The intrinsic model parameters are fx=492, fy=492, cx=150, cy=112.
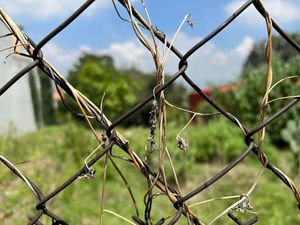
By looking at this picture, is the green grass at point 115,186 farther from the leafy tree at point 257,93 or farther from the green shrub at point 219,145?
the leafy tree at point 257,93

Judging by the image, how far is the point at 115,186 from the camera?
13.3ft

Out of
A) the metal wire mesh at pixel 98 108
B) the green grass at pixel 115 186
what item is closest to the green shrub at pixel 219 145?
the green grass at pixel 115 186

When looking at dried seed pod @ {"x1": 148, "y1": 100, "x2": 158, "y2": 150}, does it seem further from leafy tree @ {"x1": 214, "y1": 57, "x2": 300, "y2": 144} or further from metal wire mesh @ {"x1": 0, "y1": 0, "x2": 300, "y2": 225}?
leafy tree @ {"x1": 214, "y1": 57, "x2": 300, "y2": 144}

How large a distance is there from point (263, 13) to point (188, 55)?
0.12 metres

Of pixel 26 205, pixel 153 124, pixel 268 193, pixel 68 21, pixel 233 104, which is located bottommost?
pixel 153 124

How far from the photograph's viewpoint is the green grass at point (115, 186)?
291 cm

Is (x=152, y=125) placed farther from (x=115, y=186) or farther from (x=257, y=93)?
(x=257, y=93)

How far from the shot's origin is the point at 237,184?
3.93 m

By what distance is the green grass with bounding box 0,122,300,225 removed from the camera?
9.55ft

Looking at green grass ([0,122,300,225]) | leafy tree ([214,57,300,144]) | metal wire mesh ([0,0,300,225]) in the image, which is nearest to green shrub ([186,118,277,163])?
green grass ([0,122,300,225])

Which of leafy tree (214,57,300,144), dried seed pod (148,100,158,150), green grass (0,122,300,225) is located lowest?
dried seed pod (148,100,158,150)

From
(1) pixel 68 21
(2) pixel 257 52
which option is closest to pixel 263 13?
(1) pixel 68 21

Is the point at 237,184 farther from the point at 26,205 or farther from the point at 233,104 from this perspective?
the point at 233,104

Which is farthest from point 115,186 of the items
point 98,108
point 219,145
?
point 98,108
